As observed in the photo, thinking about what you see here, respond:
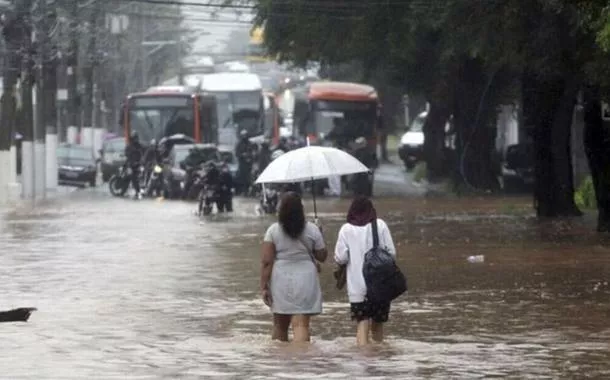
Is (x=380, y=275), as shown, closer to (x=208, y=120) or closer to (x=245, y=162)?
(x=245, y=162)

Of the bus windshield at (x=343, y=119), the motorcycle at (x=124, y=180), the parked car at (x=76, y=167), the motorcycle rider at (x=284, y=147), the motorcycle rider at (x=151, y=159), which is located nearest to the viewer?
the motorcycle rider at (x=284, y=147)

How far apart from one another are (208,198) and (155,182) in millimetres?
12911

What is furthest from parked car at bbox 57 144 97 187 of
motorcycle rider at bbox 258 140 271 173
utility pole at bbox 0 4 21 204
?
motorcycle rider at bbox 258 140 271 173

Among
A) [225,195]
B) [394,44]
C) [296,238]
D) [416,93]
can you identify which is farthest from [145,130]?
[296,238]

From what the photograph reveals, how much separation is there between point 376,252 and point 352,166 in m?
3.46

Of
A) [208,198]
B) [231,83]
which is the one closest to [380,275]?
[208,198]

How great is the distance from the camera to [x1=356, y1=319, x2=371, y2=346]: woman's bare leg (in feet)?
53.7

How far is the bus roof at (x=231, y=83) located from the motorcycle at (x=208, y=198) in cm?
2748

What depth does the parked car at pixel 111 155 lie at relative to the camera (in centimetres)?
6962

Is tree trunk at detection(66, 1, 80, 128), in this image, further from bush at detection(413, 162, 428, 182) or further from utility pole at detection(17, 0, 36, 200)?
bush at detection(413, 162, 428, 182)

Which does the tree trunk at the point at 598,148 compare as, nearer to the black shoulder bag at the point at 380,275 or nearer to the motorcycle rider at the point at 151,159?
the black shoulder bag at the point at 380,275

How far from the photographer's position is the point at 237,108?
7062cm

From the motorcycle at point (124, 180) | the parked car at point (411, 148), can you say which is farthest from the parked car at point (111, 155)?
the parked car at point (411, 148)

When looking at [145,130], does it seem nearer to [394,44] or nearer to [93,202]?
[93,202]
